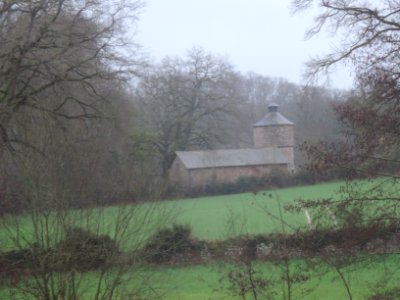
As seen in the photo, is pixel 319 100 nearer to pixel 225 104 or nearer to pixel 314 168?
pixel 225 104

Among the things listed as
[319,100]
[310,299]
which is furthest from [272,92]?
[310,299]

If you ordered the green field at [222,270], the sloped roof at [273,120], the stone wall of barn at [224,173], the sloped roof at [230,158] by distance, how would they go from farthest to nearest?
the sloped roof at [273,120] < the sloped roof at [230,158] < the stone wall of barn at [224,173] < the green field at [222,270]

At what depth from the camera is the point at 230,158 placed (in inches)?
2373

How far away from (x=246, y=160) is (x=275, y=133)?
8.20 metres

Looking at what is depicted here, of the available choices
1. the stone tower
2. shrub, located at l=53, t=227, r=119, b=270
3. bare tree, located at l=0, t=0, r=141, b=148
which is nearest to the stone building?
the stone tower

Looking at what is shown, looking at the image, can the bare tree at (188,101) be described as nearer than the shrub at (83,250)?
No

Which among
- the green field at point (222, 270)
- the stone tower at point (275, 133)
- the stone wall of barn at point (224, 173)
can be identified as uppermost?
the stone tower at point (275, 133)

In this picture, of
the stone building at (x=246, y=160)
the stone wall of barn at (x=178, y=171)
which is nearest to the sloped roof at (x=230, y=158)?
the stone building at (x=246, y=160)

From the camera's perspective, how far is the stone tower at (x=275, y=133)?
6719cm

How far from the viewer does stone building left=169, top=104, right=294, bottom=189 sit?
184ft

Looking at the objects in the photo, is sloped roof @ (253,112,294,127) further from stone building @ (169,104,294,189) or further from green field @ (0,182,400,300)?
green field @ (0,182,400,300)

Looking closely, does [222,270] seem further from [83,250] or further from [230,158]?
[230,158]

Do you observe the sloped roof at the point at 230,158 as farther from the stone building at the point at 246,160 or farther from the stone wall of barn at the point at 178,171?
the stone wall of barn at the point at 178,171

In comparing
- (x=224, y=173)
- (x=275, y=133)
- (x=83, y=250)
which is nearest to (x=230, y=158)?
(x=224, y=173)
